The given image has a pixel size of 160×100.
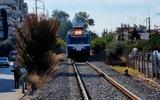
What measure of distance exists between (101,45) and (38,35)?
59768 mm

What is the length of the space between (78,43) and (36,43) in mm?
24732

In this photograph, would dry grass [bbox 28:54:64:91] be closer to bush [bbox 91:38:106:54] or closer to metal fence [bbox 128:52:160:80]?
metal fence [bbox 128:52:160:80]

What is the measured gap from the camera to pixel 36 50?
1665 inches

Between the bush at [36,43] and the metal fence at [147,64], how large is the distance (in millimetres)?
7230

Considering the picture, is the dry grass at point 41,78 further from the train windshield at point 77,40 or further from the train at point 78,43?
the train windshield at point 77,40

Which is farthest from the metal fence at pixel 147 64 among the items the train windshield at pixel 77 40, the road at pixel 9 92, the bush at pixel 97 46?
the bush at pixel 97 46

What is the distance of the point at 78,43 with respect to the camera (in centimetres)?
6669

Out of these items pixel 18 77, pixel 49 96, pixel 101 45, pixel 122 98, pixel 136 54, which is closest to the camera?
pixel 122 98

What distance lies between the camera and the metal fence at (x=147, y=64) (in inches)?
1410

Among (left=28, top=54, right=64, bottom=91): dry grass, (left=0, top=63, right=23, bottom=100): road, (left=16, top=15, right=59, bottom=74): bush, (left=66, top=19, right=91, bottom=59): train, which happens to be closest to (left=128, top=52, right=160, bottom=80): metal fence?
(left=28, top=54, right=64, bottom=91): dry grass

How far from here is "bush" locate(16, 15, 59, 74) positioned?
41.5 meters

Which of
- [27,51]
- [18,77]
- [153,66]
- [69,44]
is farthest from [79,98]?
[69,44]

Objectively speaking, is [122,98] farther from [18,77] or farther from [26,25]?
[26,25]

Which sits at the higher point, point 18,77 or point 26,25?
point 26,25
